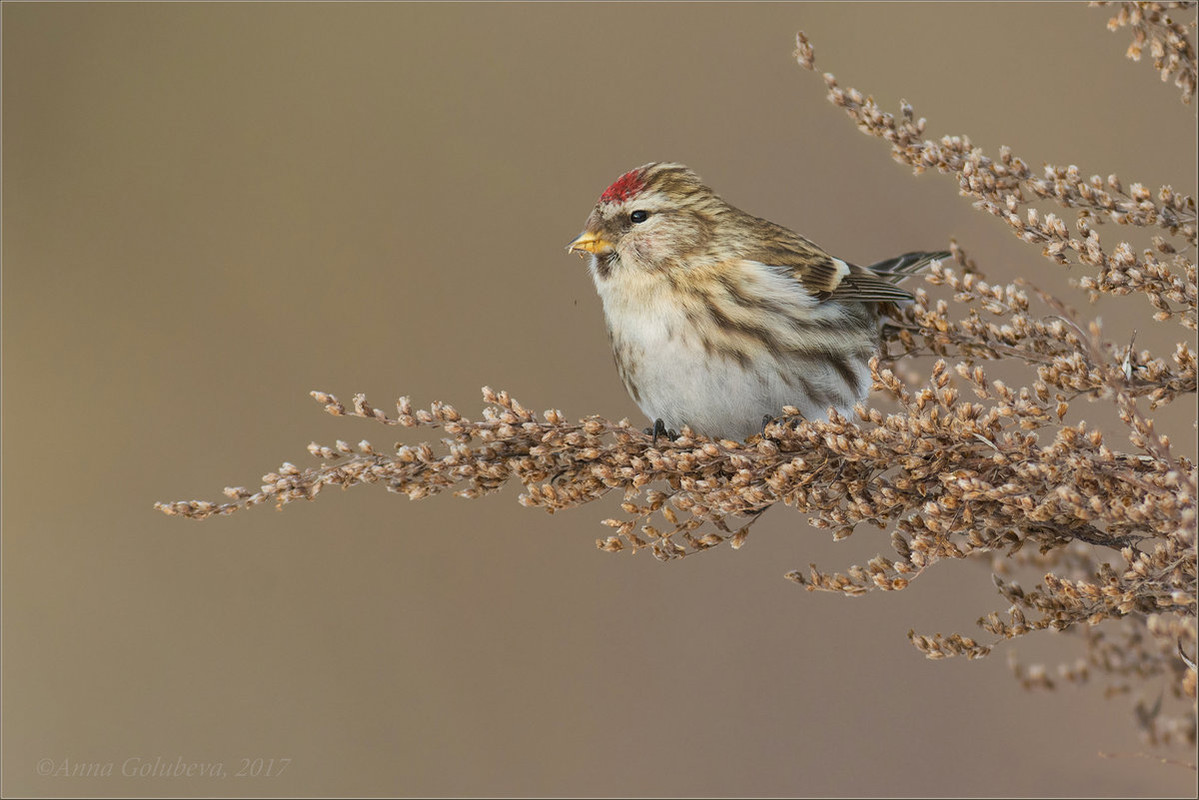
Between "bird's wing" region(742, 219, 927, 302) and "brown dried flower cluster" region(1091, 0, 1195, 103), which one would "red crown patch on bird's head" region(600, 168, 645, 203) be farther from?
"brown dried flower cluster" region(1091, 0, 1195, 103)

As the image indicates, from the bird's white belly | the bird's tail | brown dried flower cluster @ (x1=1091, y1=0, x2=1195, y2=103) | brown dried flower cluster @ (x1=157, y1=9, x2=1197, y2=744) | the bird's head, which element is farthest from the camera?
the bird's tail

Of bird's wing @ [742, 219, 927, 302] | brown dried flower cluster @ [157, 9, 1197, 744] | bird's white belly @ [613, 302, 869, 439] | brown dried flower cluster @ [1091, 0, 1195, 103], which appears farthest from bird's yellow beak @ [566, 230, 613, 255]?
brown dried flower cluster @ [1091, 0, 1195, 103]

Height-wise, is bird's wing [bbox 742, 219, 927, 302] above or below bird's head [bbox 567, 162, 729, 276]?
below

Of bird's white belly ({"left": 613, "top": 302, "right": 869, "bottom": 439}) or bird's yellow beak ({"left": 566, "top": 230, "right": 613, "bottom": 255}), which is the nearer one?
bird's white belly ({"left": 613, "top": 302, "right": 869, "bottom": 439})

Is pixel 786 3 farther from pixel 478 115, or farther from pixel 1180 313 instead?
pixel 1180 313

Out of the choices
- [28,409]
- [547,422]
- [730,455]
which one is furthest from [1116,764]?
[28,409]

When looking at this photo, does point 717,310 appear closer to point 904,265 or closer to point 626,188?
point 626,188

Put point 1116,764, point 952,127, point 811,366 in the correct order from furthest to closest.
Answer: point 952,127, point 1116,764, point 811,366

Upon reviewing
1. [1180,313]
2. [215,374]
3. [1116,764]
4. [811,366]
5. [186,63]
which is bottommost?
[1116,764]
